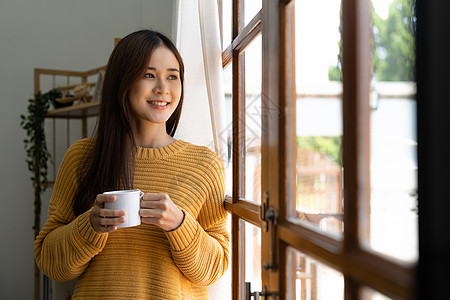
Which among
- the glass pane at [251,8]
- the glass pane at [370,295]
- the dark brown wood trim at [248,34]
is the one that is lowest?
the glass pane at [370,295]

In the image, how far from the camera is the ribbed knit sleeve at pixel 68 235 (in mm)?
972

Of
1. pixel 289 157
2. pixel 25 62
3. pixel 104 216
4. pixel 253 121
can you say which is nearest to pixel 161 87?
pixel 253 121

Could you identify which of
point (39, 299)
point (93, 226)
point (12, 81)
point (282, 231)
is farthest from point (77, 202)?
point (12, 81)

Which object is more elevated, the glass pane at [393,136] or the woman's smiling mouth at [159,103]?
the woman's smiling mouth at [159,103]

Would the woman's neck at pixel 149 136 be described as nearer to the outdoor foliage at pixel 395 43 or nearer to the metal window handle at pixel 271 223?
the metal window handle at pixel 271 223

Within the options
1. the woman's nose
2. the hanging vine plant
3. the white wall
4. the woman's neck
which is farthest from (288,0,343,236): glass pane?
the white wall

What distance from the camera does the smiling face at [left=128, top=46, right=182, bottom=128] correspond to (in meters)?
1.05

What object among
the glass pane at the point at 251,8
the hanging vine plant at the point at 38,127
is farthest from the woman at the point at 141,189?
the hanging vine plant at the point at 38,127

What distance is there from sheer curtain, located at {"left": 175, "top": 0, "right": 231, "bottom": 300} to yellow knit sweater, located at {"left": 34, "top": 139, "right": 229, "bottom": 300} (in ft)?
0.43

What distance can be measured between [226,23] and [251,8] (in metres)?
0.34

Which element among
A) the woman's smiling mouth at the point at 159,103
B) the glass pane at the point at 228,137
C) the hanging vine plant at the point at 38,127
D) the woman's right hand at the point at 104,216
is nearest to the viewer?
the woman's right hand at the point at 104,216

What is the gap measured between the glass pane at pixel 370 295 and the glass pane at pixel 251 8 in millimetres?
656

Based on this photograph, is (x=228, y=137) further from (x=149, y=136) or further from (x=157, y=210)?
(x=157, y=210)

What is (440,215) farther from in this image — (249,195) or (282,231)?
(249,195)
